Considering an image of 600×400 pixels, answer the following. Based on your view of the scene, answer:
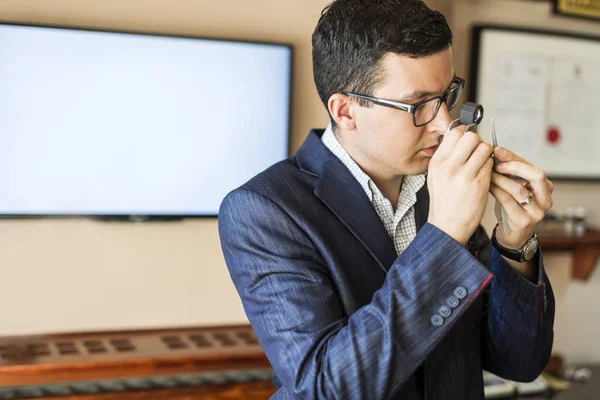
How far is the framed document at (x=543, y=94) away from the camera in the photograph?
9.89ft

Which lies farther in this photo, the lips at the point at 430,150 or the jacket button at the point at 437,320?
the lips at the point at 430,150

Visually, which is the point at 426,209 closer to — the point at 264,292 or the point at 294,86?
the point at 264,292

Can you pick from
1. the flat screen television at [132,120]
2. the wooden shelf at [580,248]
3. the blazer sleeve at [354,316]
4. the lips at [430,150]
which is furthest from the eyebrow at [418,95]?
the wooden shelf at [580,248]

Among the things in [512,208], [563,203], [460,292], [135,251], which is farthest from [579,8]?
[460,292]

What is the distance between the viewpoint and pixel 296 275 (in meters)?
1.27

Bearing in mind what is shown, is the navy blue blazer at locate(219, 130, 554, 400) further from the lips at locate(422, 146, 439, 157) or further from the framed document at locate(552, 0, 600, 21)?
the framed document at locate(552, 0, 600, 21)

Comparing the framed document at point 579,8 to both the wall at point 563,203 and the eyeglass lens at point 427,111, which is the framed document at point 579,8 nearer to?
the wall at point 563,203

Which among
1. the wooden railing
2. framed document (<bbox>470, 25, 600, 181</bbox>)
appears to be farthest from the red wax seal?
the wooden railing

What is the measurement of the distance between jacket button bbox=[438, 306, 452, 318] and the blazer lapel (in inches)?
8.6

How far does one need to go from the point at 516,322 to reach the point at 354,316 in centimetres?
39

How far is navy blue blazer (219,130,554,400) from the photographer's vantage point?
1.16 m

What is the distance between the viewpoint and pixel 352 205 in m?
1.40

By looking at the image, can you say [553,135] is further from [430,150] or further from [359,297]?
[359,297]

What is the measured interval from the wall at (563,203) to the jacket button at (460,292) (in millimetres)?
1931
